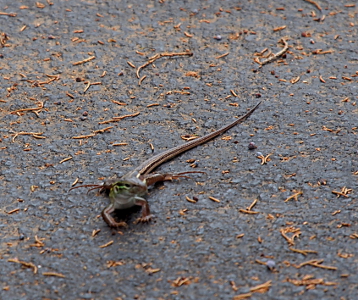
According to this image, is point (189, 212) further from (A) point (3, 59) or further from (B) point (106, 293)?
(A) point (3, 59)

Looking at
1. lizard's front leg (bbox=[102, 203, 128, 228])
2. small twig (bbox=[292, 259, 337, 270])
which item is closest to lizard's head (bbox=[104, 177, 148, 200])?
lizard's front leg (bbox=[102, 203, 128, 228])

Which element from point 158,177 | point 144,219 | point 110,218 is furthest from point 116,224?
point 158,177

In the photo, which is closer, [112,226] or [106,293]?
[106,293]

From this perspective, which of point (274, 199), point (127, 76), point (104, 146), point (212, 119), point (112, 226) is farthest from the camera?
point (127, 76)

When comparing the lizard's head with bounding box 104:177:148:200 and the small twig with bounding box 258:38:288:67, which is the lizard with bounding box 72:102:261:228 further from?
the small twig with bounding box 258:38:288:67

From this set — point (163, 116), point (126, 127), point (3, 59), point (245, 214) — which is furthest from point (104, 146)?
point (3, 59)

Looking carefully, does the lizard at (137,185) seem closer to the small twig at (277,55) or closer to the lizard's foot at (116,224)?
the lizard's foot at (116,224)

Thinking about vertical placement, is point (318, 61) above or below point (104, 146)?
above

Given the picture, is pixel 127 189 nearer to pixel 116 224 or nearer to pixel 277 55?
pixel 116 224
